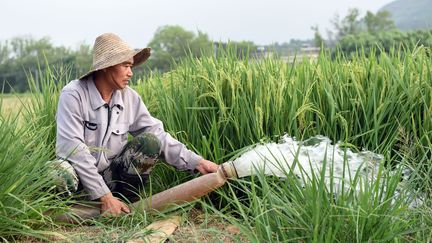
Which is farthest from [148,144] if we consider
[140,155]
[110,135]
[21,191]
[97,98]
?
[21,191]

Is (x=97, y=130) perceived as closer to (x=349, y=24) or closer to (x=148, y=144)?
(x=148, y=144)

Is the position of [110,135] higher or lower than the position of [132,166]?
higher

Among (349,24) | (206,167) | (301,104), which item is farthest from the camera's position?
(349,24)

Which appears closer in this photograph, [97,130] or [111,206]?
[111,206]

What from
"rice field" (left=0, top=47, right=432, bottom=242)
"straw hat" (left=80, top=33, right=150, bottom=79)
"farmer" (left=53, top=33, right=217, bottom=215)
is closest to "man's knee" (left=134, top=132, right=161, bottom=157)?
"farmer" (left=53, top=33, right=217, bottom=215)

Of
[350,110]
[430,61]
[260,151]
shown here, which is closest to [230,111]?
[260,151]

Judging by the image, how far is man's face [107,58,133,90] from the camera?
3111 millimetres

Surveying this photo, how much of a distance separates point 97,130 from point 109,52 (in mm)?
420

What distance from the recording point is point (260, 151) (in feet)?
9.66

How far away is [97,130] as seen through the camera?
3.17m

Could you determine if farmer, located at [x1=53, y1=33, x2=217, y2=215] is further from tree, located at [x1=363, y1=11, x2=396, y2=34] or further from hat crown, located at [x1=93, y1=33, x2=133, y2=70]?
tree, located at [x1=363, y1=11, x2=396, y2=34]

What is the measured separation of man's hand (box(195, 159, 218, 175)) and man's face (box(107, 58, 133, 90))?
22.8 inches

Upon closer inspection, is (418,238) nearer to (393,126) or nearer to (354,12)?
(393,126)

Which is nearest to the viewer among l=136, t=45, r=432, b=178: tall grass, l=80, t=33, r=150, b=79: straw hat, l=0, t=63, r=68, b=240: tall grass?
l=0, t=63, r=68, b=240: tall grass
